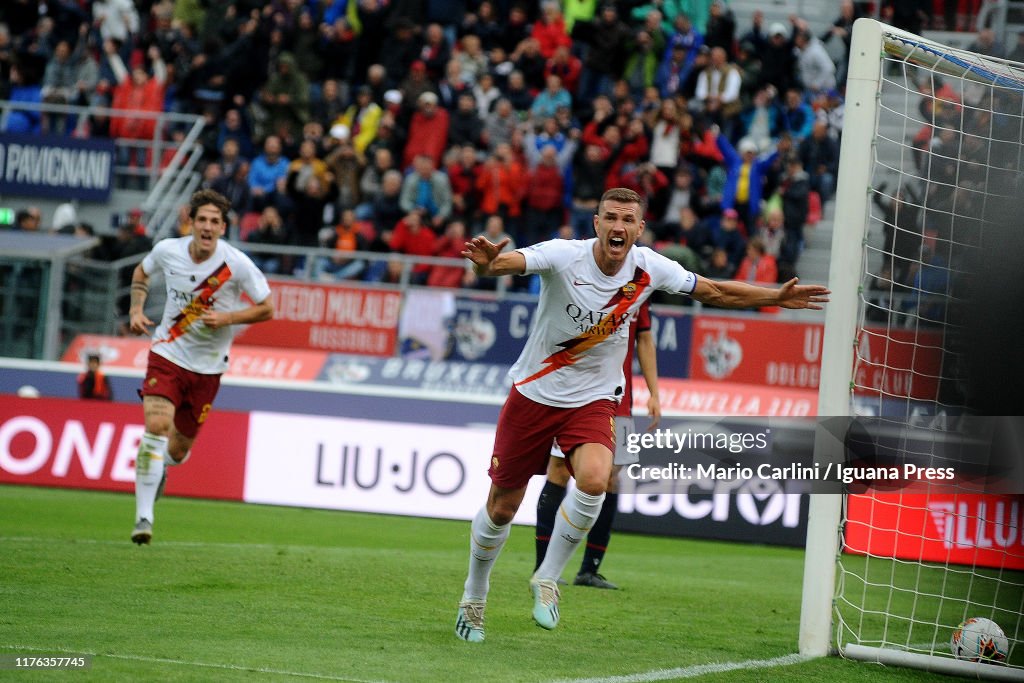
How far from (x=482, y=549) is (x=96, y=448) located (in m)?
9.23

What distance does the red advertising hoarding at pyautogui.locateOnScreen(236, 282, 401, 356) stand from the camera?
18750mm

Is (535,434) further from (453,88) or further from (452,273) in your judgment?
(453,88)

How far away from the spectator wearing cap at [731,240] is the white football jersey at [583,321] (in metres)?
12.0

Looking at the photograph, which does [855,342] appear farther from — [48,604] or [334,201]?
[334,201]

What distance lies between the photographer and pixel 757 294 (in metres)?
7.37

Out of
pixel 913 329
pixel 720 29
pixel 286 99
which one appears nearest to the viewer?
pixel 913 329

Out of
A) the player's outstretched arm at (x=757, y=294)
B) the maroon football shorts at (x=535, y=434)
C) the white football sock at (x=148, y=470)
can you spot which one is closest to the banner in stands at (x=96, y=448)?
the white football sock at (x=148, y=470)

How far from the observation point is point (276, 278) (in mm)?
18891

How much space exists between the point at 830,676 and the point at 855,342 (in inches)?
69.6

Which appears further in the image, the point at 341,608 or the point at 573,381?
the point at 341,608

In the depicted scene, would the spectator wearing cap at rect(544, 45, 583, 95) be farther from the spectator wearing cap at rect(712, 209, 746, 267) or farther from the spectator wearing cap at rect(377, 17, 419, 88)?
the spectator wearing cap at rect(712, 209, 746, 267)

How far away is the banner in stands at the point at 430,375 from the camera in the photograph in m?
18.3

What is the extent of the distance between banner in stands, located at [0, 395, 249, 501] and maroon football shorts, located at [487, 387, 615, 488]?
8480 millimetres

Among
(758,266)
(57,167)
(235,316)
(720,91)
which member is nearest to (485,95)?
(720,91)
